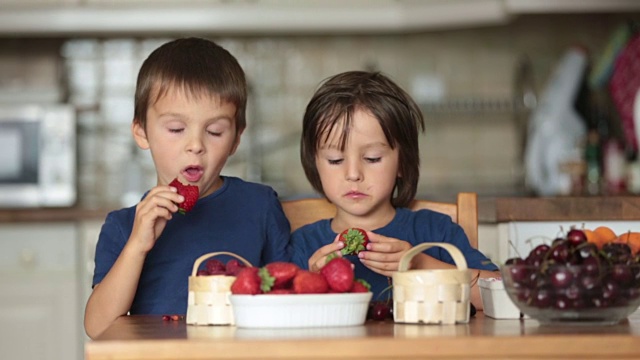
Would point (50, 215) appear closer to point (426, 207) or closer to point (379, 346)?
point (426, 207)

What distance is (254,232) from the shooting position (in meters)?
1.98

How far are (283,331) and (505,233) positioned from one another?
1.26 m

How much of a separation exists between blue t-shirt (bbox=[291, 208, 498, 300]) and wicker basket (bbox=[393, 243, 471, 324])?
20.1 inches

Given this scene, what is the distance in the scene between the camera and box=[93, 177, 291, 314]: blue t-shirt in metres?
1.87

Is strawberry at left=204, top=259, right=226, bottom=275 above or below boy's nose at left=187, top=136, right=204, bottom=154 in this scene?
below

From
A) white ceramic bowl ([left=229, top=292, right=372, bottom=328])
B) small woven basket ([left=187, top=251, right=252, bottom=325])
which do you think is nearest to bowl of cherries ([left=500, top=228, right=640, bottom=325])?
white ceramic bowl ([left=229, top=292, right=372, bottom=328])

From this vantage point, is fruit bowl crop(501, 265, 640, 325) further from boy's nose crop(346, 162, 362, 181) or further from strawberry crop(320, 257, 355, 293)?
boy's nose crop(346, 162, 362, 181)

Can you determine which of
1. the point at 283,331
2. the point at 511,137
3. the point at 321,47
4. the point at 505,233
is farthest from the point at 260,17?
the point at 283,331

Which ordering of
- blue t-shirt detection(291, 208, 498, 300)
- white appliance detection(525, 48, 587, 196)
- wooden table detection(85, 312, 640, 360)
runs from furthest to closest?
white appliance detection(525, 48, 587, 196) → blue t-shirt detection(291, 208, 498, 300) → wooden table detection(85, 312, 640, 360)

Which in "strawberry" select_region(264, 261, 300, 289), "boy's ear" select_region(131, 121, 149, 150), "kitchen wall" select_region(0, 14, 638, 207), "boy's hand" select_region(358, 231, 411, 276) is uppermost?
"kitchen wall" select_region(0, 14, 638, 207)

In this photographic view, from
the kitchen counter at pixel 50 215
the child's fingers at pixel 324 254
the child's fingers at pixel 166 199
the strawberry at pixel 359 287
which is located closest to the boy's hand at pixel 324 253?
the child's fingers at pixel 324 254

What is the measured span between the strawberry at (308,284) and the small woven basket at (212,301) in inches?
4.4

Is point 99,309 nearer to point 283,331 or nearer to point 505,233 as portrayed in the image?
point 283,331

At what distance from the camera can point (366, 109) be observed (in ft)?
6.20
